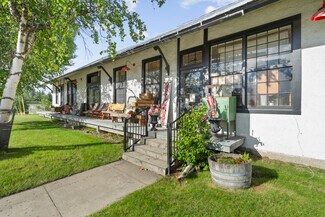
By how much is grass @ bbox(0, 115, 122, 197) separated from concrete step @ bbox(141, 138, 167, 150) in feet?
2.63

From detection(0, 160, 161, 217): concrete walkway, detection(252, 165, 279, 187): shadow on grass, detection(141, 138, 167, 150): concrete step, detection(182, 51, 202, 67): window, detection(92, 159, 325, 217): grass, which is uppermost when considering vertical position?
detection(182, 51, 202, 67): window

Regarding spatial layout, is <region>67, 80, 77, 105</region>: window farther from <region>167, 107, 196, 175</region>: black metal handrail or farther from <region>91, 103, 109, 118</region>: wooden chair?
<region>167, 107, 196, 175</region>: black metal handrail

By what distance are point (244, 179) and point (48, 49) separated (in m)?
7.17

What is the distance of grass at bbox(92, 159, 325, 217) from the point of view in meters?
2.57

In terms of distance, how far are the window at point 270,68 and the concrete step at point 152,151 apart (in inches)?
95.6

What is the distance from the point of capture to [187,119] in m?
3.96

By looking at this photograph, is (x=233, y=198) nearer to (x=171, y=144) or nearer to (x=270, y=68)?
(x=171, y=144)

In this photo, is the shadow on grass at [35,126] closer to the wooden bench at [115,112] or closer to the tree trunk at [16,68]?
the wooden bench at [115,112]

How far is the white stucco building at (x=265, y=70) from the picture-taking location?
377 centimetres

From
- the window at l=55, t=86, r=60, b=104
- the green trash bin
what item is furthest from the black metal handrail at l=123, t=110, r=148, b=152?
the window at l=55, t=86, r=60, b=104

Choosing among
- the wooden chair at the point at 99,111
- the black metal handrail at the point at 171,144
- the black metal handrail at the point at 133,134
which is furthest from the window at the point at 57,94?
the black metal handrail at the point at 171,144

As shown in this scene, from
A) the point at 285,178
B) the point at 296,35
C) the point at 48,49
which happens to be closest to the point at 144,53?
the point at 48,49

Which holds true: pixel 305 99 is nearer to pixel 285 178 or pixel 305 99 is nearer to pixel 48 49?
pixel 285 178

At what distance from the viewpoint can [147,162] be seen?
420 centimetres
